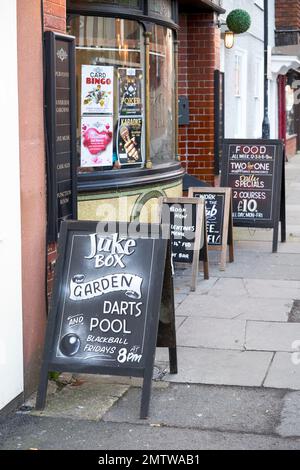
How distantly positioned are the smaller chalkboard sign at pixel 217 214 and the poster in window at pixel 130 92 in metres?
1.19

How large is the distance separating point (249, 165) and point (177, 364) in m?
4.96

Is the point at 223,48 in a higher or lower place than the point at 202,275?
higher

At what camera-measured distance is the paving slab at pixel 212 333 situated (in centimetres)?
688

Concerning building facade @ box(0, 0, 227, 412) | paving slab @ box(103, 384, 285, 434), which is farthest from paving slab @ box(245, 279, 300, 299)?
paving slab @ box(103, 384, 285, 434)

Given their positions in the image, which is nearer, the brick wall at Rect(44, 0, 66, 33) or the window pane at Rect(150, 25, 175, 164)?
the brick wall at Rect(44, 0, 66, 33)

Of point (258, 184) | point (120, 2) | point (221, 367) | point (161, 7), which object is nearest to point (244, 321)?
point (221, 367)

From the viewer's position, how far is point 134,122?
30.6ft

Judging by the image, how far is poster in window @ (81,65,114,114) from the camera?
862 cm

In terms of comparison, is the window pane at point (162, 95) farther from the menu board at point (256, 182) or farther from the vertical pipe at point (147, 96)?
the menu board at point (256, 182)

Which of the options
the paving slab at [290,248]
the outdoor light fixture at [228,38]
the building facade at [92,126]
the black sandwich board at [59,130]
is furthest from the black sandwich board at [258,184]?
the black sandwich board at [59,130]

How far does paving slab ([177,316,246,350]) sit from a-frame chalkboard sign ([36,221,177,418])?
1397mm

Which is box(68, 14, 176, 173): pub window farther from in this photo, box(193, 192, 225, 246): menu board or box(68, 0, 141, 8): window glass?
box(193, 192, 225, 246): menu board
